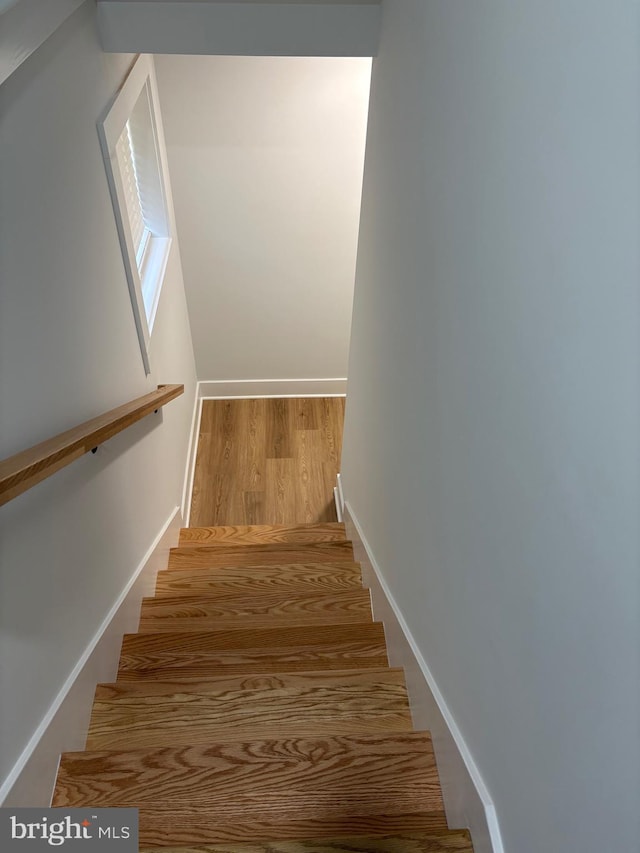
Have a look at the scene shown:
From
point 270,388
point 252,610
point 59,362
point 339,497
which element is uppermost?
point 59,362

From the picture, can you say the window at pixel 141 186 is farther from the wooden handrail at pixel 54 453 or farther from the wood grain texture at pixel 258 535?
the wood grain texture at pixel 258 535

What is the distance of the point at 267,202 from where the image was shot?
411cm

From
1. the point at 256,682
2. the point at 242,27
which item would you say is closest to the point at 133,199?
the point at 242,27

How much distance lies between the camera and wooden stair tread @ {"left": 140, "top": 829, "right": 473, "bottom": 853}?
1.25 m

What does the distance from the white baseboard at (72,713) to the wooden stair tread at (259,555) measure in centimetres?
56

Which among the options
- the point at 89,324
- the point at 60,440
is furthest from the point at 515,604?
the point at 89,324

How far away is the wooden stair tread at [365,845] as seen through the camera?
1.25 metres

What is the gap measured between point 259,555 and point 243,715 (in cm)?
129

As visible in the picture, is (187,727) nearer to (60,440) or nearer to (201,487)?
(60,440)

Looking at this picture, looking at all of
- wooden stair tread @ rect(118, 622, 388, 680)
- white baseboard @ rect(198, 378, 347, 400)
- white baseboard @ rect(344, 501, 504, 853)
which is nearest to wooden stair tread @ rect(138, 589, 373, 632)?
wooden stair tread @ rect(118, 622, 388, 680)

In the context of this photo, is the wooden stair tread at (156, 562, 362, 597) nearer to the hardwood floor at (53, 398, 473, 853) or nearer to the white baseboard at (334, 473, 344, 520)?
the hardwood floor at (53, 398, 473, 853)

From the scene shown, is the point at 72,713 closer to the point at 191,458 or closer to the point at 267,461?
the point at 191,458

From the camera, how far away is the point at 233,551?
315cm

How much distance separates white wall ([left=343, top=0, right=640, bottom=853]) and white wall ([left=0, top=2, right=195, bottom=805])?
3.02 ft
